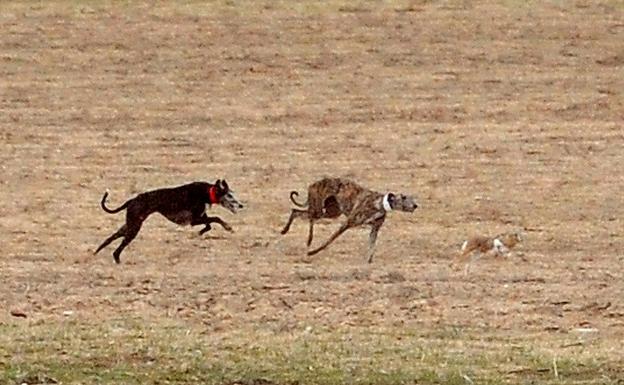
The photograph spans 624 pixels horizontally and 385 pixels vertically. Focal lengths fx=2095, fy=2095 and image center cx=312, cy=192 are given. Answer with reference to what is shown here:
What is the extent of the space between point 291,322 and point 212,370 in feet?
7.60

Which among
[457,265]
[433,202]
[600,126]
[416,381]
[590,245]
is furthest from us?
[600,126]

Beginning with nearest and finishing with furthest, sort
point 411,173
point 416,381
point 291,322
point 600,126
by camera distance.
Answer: point 416,381 < point 291,322 < point 411,173 < point 600,126

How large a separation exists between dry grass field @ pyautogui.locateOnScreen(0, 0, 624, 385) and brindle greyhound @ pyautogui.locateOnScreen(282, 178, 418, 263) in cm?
26

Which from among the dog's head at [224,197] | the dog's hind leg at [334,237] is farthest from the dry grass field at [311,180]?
the dog's head at [224,197]

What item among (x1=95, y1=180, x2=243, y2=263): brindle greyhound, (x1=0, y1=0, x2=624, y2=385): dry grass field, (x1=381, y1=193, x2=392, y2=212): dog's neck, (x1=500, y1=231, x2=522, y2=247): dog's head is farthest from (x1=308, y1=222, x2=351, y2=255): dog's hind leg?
(x1=500, y1=231, x2=522, y2=247): dog's head

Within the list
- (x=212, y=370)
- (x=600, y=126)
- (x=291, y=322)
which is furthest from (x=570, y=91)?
(x=212, y=370)

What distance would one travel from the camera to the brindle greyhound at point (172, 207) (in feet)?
48.9

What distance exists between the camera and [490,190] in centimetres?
1811

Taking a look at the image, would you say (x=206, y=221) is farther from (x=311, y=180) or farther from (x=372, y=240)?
(x=311, y=180)

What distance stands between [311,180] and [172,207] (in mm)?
3787

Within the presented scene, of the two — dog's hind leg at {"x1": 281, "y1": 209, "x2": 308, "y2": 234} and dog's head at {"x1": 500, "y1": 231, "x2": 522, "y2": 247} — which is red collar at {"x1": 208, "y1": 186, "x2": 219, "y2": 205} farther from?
dog's head at {"x1": 500, "y1": 231, "x2": 522, "y2": 247}

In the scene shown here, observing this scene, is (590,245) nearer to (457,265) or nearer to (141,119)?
(457,265)

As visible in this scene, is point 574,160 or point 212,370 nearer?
point 212,370

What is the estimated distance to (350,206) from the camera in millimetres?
15180
